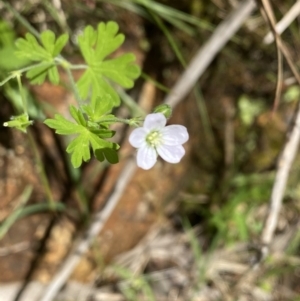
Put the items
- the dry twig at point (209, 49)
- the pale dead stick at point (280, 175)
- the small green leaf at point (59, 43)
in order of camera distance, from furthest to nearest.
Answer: the dry twig at point (209, 49) → the pale dead stick at point (280, 175) → the small green leaf at point (59, 43)

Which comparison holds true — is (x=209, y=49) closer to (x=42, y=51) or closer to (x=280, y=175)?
(x=280, y=175)

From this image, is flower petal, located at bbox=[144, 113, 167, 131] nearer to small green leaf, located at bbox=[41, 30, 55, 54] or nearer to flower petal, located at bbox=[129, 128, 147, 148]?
flower petal, located at bbox=[129, 128, 147, 148]

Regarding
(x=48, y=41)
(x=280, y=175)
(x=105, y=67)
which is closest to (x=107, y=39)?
(x=105, y=67)

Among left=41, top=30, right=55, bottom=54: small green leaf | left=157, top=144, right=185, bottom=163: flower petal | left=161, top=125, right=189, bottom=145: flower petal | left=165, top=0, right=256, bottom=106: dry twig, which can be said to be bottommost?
left=157, top=144, right=185, bottom=163: flower petal

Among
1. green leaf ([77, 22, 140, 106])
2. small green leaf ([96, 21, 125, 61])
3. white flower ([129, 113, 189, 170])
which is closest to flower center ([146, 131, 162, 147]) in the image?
white flower ([129, 113, 189, 170])

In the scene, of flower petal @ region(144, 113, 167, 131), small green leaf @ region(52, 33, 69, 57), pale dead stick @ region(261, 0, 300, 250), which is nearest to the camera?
flower petal @ region(144, 113, 167, 131)

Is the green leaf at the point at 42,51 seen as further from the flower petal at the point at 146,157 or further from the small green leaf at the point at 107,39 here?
the flower petal at the point at 146,157

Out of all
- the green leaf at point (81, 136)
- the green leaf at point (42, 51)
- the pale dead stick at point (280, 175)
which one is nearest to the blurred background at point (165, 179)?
the pale dead stick at point (280, 175)
